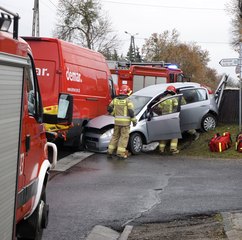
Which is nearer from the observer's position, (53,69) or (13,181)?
(13,181)

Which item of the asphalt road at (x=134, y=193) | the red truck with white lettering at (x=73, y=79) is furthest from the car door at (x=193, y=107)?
the asphalt road at (x=134, y=193)

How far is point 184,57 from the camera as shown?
73312mm

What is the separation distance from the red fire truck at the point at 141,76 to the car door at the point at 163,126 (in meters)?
10.9

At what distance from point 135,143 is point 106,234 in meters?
A: 7.57

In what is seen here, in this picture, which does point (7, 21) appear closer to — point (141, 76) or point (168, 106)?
point (168, 106)

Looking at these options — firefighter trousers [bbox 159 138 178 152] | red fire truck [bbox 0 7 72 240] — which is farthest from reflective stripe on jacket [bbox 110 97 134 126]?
red fire truck [bbox 0 7 72 240]

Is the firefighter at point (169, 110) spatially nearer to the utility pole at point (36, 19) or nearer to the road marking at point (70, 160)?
the road marking at point (70, 160)

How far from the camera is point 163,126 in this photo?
1398 centimetres

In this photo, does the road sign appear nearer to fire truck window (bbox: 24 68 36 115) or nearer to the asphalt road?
the asphalt road

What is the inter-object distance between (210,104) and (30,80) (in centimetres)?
1157

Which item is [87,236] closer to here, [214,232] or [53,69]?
[214,232]

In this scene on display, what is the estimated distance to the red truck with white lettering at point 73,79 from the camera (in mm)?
12086

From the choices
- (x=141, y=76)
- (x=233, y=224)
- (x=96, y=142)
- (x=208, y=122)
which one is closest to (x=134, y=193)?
(x=233, y=224)

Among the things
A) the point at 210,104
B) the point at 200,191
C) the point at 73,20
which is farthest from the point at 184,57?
the point at 200,191
